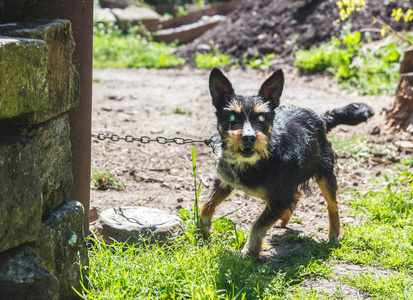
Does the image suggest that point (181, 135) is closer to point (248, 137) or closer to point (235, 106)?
point (235, 106)

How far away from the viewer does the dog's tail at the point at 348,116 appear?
16.6 feet

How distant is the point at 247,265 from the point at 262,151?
3.16 feet

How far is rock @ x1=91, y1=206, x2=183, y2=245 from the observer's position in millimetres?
4102

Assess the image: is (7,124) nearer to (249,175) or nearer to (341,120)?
(249,175)

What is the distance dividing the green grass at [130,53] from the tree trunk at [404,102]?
738cm

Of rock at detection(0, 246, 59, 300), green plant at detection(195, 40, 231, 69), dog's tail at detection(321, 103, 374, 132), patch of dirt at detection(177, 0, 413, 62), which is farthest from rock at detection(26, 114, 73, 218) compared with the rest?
patch of dirt at detection(177, 0, 413, 62)

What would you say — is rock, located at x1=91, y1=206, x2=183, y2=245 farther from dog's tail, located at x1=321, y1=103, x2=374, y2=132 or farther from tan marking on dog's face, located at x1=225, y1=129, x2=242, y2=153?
dog's tail, located at x1=321, y1=103, x2=374, y2=132

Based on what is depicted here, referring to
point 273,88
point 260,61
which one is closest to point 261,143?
point 273,88

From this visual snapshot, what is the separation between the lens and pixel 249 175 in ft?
14.0

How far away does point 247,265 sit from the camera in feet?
12.5

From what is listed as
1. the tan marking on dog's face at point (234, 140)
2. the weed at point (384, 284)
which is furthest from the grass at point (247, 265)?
the tan marking on dog's face at point (234, 140)

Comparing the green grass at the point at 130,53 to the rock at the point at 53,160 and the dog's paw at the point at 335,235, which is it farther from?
the rock at the point at 53,160

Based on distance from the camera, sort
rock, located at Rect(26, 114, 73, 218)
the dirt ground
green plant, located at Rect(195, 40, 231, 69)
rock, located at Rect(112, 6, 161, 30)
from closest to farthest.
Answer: rock, located at Rect(26, 114, 73, 218) < the dirt ground < green plant, located at Rect(195, 40, 231, 69) < rock, located at Rect(112, 6, 161, 30)

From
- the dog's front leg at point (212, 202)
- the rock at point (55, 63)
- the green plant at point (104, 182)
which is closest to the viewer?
the rock at point (55, 63)
